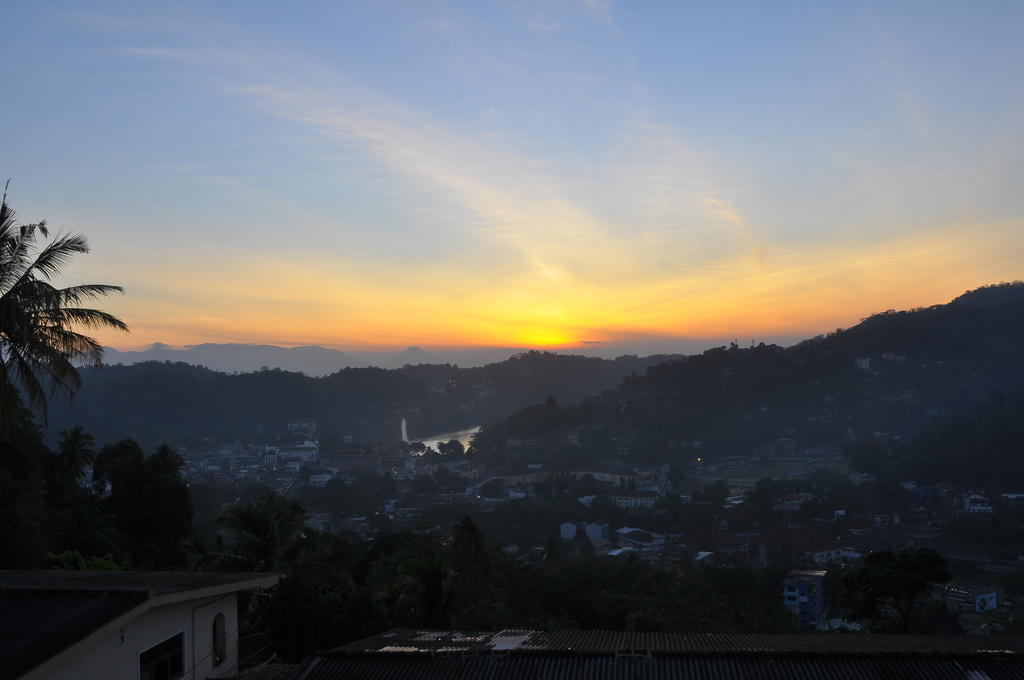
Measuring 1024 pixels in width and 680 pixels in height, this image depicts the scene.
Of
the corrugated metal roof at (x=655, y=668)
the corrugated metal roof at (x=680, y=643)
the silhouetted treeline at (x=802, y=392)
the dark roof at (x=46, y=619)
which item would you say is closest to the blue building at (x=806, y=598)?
the corrugated metal roof at (x=680, y=643)

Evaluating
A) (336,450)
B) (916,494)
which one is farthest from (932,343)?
(336,450)

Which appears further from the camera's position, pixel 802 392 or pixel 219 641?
pixel 802 392

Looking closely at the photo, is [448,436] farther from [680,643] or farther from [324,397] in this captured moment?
[680,643]

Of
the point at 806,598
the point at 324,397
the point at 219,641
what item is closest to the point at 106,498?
the point at 219,641

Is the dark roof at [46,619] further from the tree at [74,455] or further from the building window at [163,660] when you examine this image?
the tree at [74,455]

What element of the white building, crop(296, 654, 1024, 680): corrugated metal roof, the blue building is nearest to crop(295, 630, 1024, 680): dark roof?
crop(296, 654, 1024, 680): corrugated metal roof

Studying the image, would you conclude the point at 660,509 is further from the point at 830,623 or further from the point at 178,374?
the point at 178,374

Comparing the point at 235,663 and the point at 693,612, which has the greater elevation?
the point at 235,663
